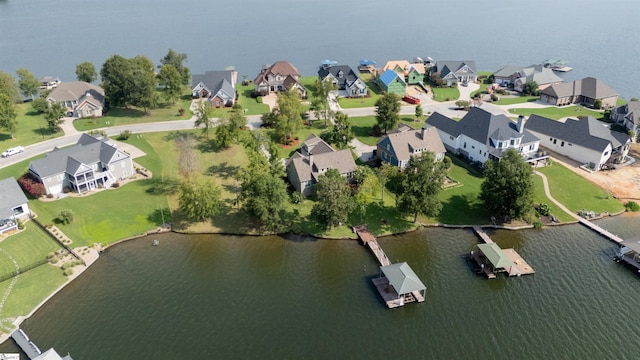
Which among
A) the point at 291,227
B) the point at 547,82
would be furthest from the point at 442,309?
the point at 547,82

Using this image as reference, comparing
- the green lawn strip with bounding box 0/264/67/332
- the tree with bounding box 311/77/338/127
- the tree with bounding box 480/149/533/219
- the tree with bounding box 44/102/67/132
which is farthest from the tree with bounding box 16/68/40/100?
the tree with bounding box 480/149/533/219

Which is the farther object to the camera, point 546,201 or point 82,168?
point 82,168

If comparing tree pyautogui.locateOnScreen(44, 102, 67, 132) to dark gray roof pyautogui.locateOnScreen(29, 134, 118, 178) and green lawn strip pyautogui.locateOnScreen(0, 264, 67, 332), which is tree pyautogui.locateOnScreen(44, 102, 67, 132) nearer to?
dark gray roof pyautogui.locateOnScreen(29, 134, 118, 178)

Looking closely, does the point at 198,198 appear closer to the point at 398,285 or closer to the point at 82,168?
the point at 82,168

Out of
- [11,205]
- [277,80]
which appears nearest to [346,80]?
[277,80]

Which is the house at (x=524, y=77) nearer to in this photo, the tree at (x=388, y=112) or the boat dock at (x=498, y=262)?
the tree at (x=388, y=112)

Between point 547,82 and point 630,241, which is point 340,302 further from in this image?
point 547,82
